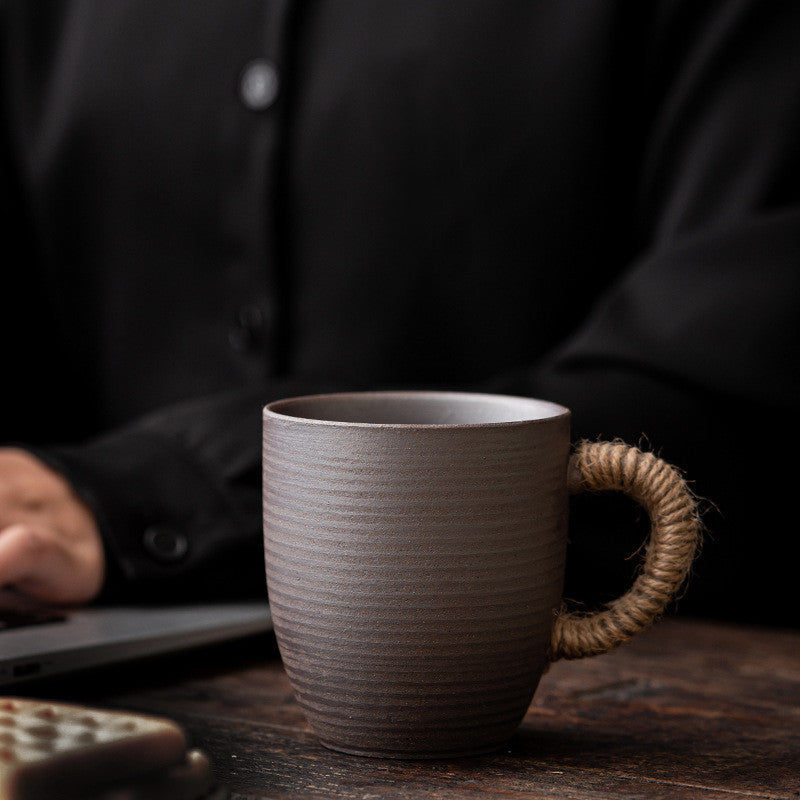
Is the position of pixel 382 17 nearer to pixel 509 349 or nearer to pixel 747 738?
pixel 509 349

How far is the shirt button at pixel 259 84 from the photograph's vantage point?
987mm

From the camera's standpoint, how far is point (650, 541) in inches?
16.6

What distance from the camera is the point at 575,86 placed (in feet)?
3.14

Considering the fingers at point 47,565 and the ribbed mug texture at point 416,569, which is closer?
the ribbed mug texture at point 416,569

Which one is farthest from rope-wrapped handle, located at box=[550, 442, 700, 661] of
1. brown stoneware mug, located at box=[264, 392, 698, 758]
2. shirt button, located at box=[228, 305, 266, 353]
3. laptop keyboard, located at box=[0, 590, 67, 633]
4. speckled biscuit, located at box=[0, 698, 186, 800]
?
shirt button, located at box=[228, 305, 266, 353]

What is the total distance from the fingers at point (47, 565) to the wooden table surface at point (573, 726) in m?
0.07

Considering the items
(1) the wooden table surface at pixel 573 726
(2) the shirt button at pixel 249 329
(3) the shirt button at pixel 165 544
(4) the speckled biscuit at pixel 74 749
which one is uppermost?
(2) the shirt button at pixel 249 329

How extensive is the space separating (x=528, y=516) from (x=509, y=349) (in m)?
0.62

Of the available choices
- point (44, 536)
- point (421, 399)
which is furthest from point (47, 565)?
point (421, 399)

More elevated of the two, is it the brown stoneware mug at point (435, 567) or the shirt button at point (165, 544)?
the brown stoneware mug at point (435, 567)

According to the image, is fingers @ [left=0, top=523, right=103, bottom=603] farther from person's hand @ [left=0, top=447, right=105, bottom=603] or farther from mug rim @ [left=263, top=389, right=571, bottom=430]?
mug rim @ [left=263, top=389, right=571, bottom=430]

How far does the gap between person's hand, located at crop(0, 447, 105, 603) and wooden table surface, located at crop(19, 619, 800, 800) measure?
69 mm

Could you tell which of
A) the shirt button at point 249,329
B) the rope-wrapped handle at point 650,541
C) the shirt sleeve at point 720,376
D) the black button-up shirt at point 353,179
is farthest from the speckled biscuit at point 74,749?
the shirt button at point 249,329

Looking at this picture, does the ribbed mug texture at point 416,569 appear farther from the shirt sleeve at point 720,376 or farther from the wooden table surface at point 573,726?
the shirt sleeve at point 720,376
